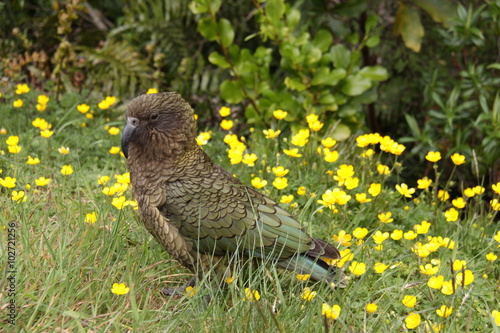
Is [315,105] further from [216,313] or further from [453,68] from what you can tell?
[216,313]

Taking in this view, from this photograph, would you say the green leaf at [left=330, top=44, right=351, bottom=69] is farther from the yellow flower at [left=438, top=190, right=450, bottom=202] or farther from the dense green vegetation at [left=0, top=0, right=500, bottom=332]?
the yellow flower at [left=438, top=190, right=450, bottom=202]

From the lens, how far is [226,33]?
4594 millimetres

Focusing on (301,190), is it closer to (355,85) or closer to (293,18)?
(355,85)

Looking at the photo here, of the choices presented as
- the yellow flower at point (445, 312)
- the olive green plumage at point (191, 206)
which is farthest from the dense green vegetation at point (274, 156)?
the olive green plumage at point (191, 206)

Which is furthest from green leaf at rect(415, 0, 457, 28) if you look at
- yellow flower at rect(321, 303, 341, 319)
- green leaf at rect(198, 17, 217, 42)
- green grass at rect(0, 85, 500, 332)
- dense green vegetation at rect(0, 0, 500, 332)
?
yellow flower at rect(321, 303, 341, 319)

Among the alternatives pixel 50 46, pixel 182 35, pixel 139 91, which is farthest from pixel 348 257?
pixel 50 46

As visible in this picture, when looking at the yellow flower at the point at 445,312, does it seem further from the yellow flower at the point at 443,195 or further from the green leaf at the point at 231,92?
the green leaf at the point at 231,92

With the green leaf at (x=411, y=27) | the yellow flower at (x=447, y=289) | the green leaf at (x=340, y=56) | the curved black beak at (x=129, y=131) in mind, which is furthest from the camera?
the green leaf at (x=411, y=27)

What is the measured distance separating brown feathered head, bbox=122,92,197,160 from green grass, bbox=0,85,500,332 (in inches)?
15.1

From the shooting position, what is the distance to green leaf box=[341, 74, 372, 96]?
459cm

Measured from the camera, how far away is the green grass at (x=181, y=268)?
2.45 m

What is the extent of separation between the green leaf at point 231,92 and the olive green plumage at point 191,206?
184 cm

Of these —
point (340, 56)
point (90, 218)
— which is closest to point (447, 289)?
point (90, 218)

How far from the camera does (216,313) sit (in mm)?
2471
